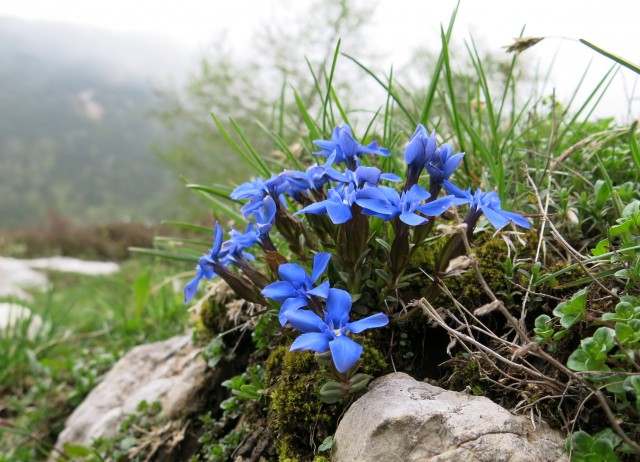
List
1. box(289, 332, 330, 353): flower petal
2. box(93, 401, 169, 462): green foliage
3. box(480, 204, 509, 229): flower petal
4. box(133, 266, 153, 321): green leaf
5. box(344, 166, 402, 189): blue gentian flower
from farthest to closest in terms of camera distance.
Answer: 1. box(133, 266, 153, 321): green leaf
2. box(93, 401, 169, 462): green foliage
3. box(344, 166, 402, 189): blue gentian flower
4. box(480, 204, 509, 229): flower petal
5. box(289, 332, 330, 353): flower petal

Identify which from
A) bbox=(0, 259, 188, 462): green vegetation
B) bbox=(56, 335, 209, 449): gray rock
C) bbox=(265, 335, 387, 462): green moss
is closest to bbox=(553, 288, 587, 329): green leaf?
bbox=(265, 335, 387, 462): green moss

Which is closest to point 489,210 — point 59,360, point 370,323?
point 370,323

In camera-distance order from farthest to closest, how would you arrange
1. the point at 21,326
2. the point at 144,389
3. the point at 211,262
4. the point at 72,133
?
the point at 72,133, the point at 21,326, the point at 144,389, the point at 211,262

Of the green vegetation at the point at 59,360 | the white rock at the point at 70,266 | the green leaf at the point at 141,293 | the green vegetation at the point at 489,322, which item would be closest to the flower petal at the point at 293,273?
the green vegetation at the point at 489,322

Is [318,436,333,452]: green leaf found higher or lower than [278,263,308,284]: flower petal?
lower

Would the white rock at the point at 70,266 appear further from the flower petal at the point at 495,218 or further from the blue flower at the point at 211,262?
the flower petal at the point at 495,218

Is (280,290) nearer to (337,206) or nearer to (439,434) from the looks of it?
(337,206)

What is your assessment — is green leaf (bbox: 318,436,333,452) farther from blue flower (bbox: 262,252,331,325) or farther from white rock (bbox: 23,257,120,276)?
white rock (bbox: 23,257,120,276)
